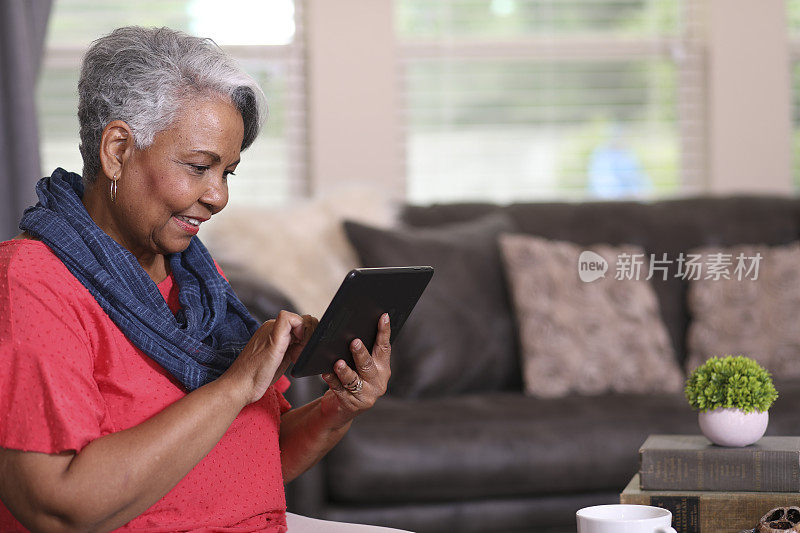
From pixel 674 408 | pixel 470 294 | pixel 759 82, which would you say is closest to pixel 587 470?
pixel 674 408

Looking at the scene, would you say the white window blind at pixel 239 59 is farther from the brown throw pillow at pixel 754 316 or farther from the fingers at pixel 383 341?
the fingers at pixel 383 341

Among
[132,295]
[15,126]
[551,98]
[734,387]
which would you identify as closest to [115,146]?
[132,295]

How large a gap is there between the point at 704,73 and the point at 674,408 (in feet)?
6.30

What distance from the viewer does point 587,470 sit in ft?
8.20

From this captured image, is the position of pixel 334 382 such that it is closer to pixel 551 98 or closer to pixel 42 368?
pixel 42 368

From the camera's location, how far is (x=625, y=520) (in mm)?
1154

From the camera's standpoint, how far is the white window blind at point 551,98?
3.94 m

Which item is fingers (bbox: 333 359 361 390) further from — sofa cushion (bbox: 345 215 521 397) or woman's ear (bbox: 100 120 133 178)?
sofa cushion (bbox: 345 215 521 397)

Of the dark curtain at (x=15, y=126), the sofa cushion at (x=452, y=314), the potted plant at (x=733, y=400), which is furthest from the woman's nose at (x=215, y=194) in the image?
the sofa cushion at (x=452, y=314)

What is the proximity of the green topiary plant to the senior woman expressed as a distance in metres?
0.49

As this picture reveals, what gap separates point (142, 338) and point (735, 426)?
862mm

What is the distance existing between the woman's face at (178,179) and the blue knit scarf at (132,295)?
5cm

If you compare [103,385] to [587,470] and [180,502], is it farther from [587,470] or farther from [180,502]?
[587,470]

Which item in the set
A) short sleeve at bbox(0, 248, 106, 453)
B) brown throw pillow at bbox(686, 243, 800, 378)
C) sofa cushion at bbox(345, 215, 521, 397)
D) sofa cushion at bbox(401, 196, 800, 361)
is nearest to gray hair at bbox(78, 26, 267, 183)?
short sleeve at bbox(0, 248, 106, 453)
